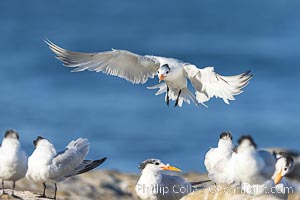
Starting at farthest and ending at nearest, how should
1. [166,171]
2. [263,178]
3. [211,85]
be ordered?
[211,85]
[166,171]
[263,178]

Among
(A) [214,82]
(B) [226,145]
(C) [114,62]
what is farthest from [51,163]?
(C) [114,62]

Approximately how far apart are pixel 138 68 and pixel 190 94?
1.17 meters

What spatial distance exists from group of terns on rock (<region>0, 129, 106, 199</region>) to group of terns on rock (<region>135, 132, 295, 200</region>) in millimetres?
934

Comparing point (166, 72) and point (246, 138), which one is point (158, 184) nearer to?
point (246, 138)

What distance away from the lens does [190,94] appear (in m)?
19.4

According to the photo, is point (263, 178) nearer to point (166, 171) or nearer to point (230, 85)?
point (166, 171)

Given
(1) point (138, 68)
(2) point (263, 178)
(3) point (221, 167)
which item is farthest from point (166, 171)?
(1) point (138, 68)

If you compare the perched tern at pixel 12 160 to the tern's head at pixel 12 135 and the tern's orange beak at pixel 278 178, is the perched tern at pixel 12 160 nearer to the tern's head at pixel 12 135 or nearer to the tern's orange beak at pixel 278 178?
the tern's head at pixel 12 135

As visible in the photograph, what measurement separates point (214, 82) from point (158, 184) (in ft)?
16.7

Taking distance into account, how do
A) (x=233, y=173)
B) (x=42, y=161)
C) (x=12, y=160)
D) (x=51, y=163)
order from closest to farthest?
1. (x=233, y=173)
2. (x=12, y=160)
3. (x=42, y=161)
4. (x=51, y=163)

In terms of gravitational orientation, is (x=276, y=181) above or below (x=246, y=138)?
below

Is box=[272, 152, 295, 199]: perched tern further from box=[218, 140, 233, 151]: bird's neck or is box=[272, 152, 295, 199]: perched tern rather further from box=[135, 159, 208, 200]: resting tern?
box=[135, 159, 208, 200]: resting tern

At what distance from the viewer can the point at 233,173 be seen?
40.5ft

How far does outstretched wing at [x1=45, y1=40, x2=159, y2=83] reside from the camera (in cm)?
1916
